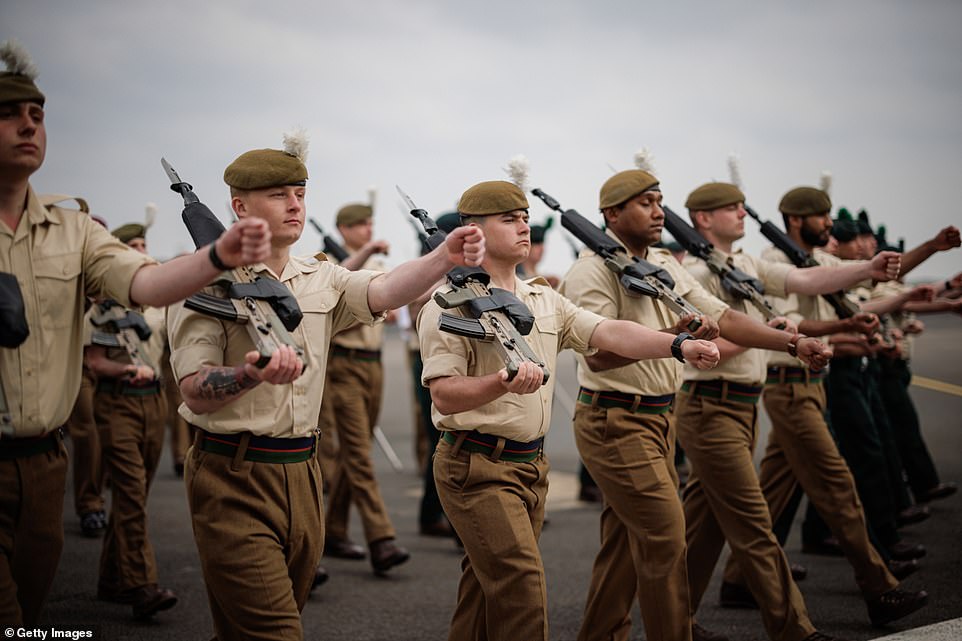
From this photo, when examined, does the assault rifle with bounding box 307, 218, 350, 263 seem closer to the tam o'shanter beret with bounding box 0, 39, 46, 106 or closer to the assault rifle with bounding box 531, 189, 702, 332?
the assault rifle with bounding box 531, 189, 702, 332

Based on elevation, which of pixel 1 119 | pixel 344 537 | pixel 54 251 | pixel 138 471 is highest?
pixel 1 119

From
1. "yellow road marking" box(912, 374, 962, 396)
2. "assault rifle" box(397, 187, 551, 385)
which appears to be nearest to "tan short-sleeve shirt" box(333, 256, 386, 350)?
"assault rifle" box(397, 187, 551, 385)

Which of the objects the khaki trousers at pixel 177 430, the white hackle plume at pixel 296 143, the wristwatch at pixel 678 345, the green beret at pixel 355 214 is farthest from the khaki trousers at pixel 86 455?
the wristwatch at pixel 678 345

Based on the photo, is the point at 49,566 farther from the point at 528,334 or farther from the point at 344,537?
the point at 344,537

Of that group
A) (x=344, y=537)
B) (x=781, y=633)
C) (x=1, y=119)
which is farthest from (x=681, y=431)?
(x=1, y=119)

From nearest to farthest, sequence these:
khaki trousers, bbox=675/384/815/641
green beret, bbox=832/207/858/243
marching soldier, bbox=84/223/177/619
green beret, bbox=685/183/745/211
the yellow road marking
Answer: khaki trousers, bbox=675/384/815/641 → marching soldier, bbox=84/223/177/619 → green beret, bbox=685/183/745/211 → green beret, bbox=832/207/858/243 → the yellow road marking

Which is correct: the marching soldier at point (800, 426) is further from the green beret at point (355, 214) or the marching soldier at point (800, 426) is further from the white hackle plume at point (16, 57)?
the white hackle plume at point (16, 57)

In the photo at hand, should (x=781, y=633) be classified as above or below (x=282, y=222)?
below

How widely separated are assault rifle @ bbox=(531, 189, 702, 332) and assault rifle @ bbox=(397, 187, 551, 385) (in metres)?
1.07

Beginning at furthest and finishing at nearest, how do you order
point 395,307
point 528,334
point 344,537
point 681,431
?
1. point 344,537
2. point 681,431
3. point 528,334
4. point 395,307

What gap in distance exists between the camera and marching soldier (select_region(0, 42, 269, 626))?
3.08 metres

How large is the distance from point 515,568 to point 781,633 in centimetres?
174

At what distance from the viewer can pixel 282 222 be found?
3688 mm

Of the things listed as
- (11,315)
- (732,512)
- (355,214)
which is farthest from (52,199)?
(355,214)
